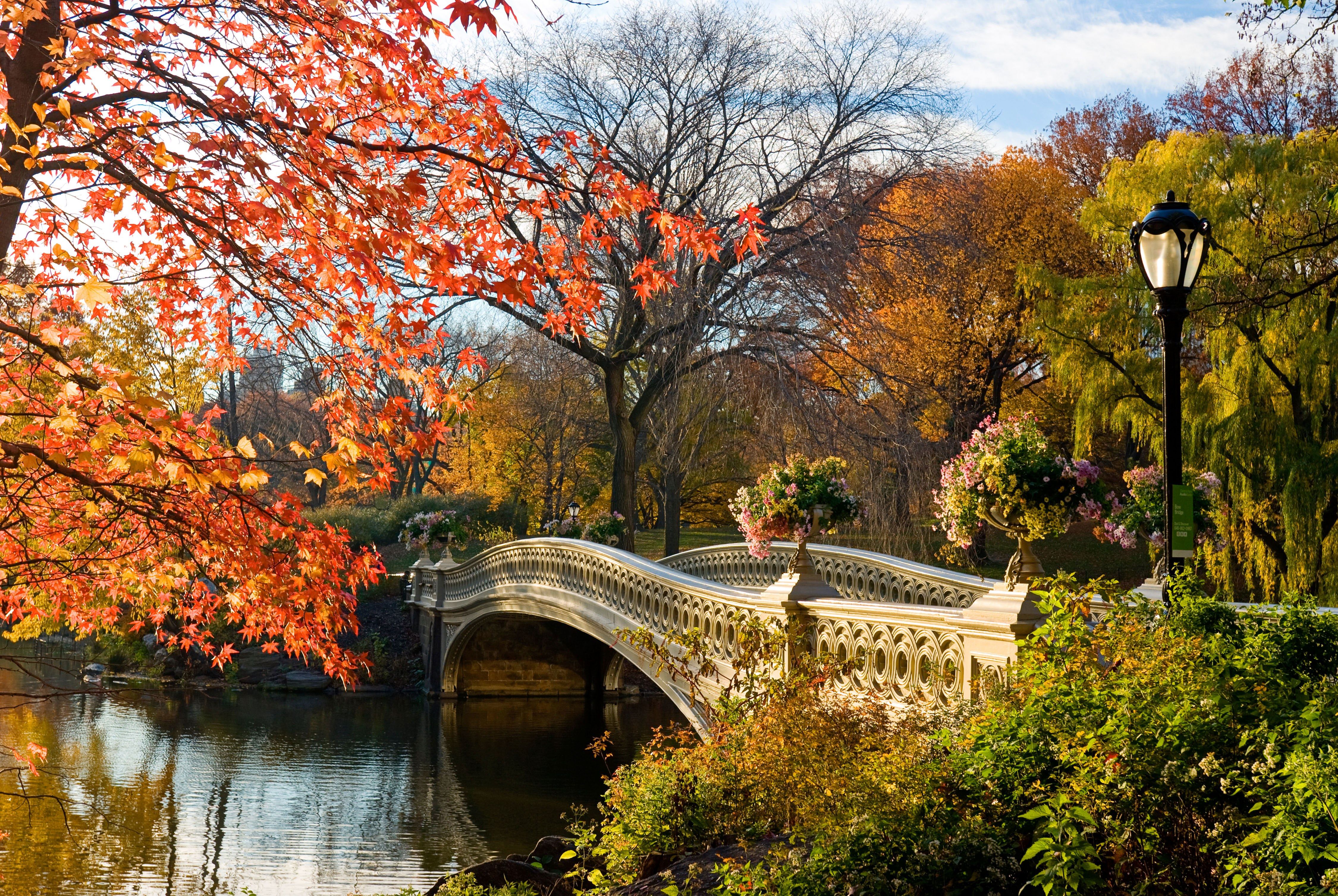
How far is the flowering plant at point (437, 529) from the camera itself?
25.5 metres

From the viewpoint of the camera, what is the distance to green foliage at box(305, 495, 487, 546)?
34.5 metres

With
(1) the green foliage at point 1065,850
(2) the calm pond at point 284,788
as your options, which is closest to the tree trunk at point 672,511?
(2) the calm pond at point 284,788

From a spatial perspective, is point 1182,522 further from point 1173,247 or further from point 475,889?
point 475,889

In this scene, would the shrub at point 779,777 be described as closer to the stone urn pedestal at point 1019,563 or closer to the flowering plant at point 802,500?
the stone urn pedestal at point 1019,563

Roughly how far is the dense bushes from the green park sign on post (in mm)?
1054

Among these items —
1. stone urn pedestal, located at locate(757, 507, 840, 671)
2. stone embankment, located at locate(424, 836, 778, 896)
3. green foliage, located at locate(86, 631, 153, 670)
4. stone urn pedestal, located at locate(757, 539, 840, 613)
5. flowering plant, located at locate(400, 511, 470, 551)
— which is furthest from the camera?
flowering plant, located at locate(400, 511, 470, 551)

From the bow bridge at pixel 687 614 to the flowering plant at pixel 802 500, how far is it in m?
0.86

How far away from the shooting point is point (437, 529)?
25.5 metres

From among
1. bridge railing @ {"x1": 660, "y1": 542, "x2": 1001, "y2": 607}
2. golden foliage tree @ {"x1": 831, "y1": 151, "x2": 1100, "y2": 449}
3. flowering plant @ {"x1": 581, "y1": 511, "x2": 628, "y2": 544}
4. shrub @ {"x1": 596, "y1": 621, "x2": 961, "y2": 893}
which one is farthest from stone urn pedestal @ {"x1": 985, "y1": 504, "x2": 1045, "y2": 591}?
flowering plant @ {"x1": 581, "y1": 511, "x2": 628, "y2": 544}

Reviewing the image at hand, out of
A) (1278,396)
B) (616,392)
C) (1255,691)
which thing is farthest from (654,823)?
(616,392)

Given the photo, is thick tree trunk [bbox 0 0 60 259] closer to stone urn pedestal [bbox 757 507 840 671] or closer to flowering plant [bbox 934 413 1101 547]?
flowering plant [bbox 934 413 1101 547]

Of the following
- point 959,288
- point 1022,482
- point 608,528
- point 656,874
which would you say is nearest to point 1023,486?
point 1022,482

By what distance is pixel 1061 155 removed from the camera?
3120cm

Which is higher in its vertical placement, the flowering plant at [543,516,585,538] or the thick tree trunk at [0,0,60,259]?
the thick tree trunk at [0,0,60,259]
